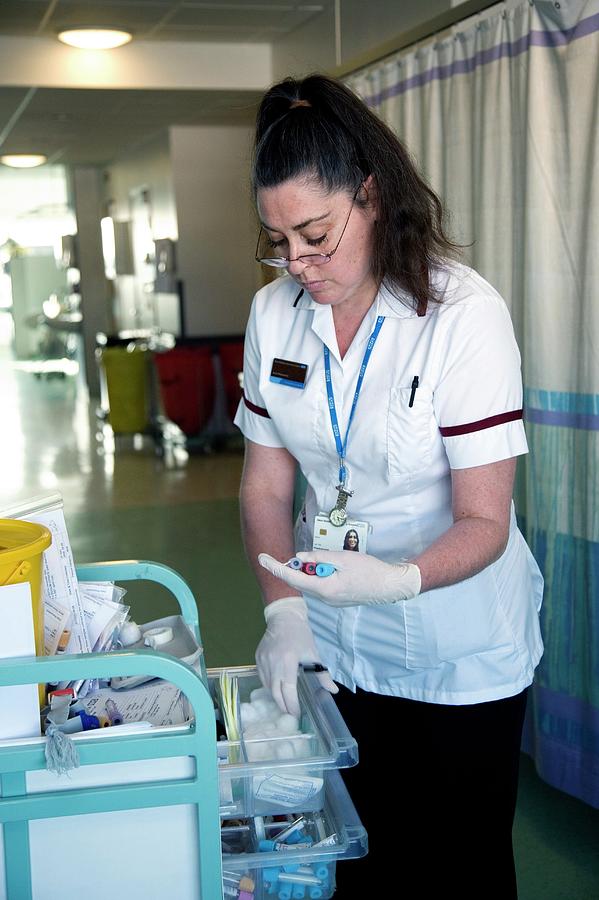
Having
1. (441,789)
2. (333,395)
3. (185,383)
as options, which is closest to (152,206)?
(185,383)

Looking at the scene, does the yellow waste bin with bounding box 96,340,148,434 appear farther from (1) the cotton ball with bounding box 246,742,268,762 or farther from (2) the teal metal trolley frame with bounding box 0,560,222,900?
(2) the teal metal trolley frame with bounding box 0,560,222,900

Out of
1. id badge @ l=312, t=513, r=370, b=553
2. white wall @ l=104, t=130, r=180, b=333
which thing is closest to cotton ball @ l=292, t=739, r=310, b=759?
id badge @ l=312, t=513, r=370, b=553

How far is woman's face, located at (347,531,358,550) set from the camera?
1651 millimetres

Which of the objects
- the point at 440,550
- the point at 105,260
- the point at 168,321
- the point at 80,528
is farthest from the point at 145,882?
the point at 105,260

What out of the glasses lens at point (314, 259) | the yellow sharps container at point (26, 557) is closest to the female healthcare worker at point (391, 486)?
the glasses lens at point (314, 259)

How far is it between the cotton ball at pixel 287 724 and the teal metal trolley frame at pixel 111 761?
222 mm

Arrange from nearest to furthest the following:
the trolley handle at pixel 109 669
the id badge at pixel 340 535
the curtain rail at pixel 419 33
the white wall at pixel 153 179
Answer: the trolley handle at pixel 109 669, the id badge at pixel 340 535, the curtain rail at pixel 419 33, the white wall at pixel 153 179

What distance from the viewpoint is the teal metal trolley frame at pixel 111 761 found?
108 centimetres

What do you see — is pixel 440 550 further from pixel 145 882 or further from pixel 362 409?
pixel 145 882

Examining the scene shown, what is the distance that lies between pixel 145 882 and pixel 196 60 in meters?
6.36

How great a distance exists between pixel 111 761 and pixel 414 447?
748mm

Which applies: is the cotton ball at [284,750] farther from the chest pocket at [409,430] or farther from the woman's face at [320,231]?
the woman's face at [320,231]

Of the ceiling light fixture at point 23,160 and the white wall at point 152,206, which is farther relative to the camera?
the ceiling light fixture at point 23,160

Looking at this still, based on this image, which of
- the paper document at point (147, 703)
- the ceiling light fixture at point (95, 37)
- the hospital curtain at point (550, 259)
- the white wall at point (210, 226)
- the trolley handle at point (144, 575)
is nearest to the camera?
the paper document at point (147, 703)
